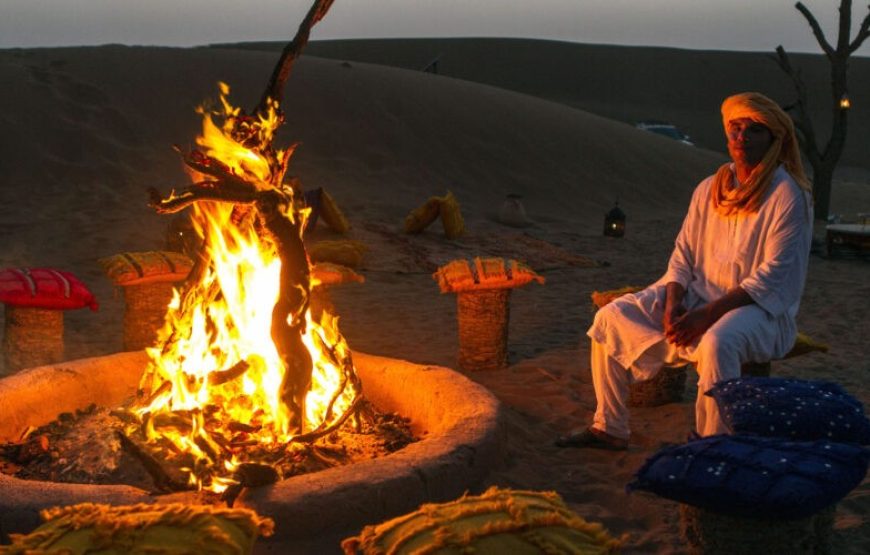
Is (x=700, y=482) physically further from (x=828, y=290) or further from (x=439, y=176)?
(x=439, y=176)

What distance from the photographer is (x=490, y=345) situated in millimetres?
6062

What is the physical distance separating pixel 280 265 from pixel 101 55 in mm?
18547

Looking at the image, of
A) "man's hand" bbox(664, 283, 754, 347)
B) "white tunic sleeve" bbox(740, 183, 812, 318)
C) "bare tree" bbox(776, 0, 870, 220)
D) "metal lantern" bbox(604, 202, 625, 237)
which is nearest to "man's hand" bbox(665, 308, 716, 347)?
"man's hand" bbox(664, 283, 754, 347)

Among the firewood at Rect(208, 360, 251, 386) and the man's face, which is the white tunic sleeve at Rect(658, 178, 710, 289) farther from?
the firewood at Rect(208, 360, 251, 386)

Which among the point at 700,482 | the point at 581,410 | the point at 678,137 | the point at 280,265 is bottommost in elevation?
the point at 581,410

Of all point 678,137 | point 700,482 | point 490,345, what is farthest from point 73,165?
point 678,137

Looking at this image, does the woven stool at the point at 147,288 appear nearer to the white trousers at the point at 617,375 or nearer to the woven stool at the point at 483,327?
the woven stool at the point at 483,327

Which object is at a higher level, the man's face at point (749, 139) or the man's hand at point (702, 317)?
the man's face at point (749, 139)

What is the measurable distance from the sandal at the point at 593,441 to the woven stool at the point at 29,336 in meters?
3.02

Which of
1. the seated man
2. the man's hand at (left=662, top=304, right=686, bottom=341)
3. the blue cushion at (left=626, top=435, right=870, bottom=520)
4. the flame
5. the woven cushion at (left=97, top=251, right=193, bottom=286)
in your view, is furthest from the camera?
the woven cushion at (left=97, top=251, right=193, bottom=286)

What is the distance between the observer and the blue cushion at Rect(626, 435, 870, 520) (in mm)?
2682

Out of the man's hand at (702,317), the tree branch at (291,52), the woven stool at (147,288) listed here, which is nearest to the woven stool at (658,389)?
the man's hand at (702,317)

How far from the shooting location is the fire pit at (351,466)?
318 centimetres

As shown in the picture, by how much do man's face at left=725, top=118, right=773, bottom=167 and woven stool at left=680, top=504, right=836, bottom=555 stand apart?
76.3 inches
